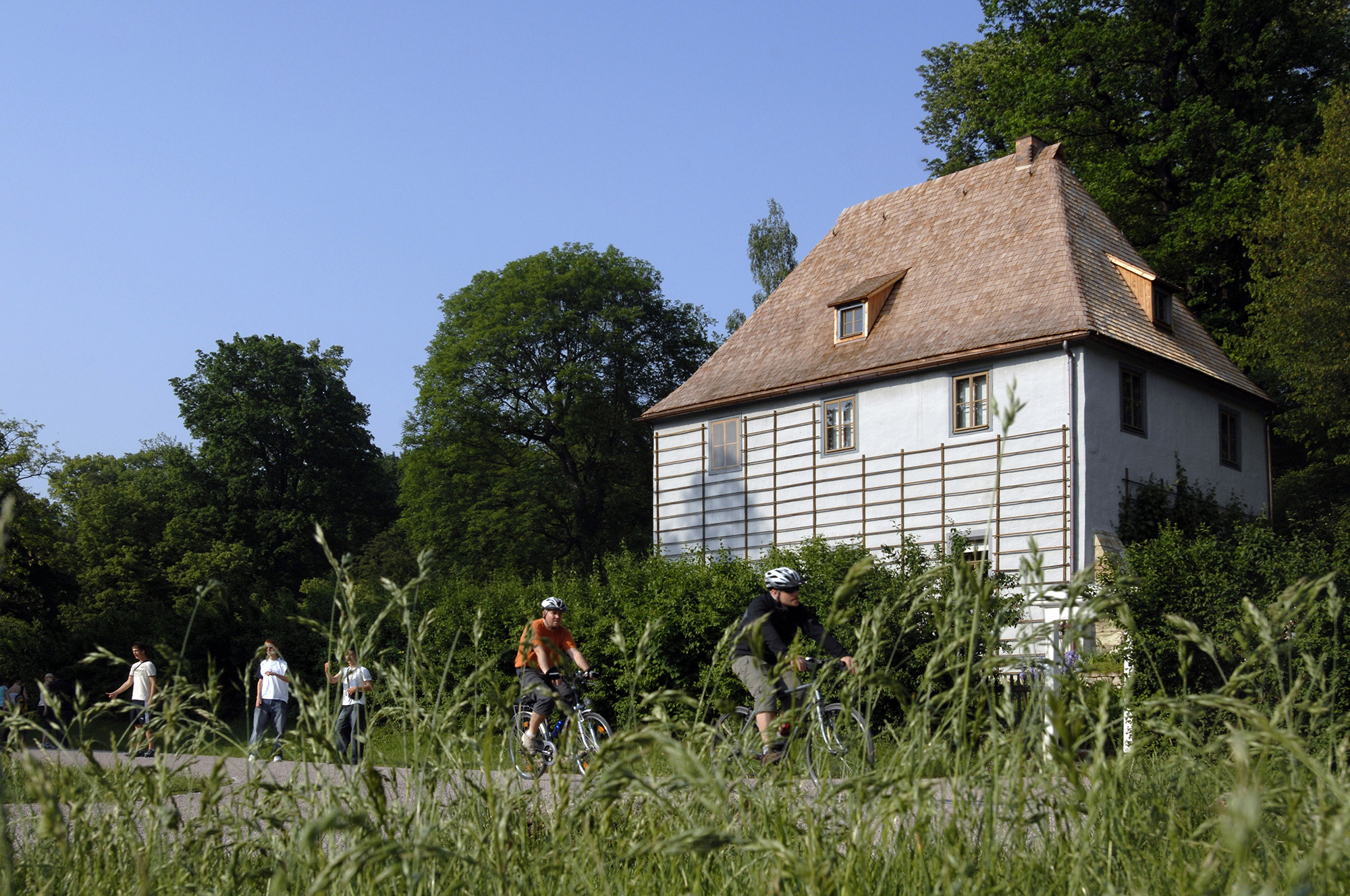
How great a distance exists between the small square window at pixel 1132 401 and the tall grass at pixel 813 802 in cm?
2029

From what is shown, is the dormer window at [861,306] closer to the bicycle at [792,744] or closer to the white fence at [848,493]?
the white fence at [848,493]

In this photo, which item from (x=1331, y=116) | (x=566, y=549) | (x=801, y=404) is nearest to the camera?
(x=1331, y=116)

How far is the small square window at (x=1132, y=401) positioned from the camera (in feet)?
71.9

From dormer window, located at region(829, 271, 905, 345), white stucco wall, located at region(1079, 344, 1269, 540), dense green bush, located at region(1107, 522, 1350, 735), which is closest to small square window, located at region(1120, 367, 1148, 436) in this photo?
white stucco wall, located at region(1079, 344, 1269, 540)

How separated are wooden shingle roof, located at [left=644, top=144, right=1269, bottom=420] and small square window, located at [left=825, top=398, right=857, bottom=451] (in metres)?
0.52

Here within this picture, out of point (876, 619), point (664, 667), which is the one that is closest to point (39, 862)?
point (876, 619)

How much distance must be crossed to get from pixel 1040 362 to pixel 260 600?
23.1 metres

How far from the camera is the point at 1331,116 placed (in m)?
22.8

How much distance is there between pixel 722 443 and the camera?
26.7 metres

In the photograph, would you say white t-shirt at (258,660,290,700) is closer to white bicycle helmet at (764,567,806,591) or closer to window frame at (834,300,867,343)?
white bicycle helmet at (764,567,806,591)

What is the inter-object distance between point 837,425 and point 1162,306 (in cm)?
688

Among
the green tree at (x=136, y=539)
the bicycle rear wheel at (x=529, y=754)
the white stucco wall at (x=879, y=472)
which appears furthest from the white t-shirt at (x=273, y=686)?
the green tree at (x=136, y=539)

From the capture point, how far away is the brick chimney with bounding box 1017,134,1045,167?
26.2m

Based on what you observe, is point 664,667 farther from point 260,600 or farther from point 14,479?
point 14,479
